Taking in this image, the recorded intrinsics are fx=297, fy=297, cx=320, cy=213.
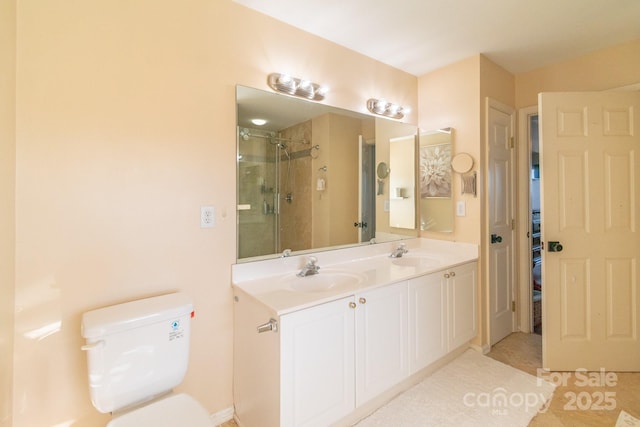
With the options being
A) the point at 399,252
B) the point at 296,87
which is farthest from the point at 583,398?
the point at 296,87

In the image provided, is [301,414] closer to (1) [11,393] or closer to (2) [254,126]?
(1) [11,393]

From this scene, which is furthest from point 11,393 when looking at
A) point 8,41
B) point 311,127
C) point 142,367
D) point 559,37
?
point 559,37

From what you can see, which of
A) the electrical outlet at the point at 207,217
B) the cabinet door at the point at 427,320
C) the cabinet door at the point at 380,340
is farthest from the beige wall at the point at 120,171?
the cabinet door at the point at 427,320

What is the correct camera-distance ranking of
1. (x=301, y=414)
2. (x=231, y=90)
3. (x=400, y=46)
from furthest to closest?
1. (x=400, y=46)
2. (x=231, y=90)
3. (x=301, y=414)

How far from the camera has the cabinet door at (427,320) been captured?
6.32ft

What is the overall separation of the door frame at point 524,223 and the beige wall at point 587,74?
0.66 feet

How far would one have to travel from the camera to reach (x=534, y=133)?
10.1 feet

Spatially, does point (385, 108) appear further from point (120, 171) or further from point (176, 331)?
point (176, 331)

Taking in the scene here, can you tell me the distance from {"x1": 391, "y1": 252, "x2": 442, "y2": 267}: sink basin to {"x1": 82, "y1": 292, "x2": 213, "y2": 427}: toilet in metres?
1.60

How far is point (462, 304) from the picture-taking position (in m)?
2.30

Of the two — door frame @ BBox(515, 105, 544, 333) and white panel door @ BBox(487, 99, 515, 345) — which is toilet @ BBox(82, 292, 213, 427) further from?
door frame @ BBox(515, 105, 544, 333)

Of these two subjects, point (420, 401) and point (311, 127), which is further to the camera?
point (311, 127)

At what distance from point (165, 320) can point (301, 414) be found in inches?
30.4

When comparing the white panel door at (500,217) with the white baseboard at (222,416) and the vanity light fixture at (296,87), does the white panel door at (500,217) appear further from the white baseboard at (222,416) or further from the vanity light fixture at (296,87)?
the white baseboard at (222,416)
